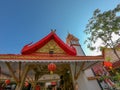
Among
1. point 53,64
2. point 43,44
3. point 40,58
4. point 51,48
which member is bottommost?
point 53,64

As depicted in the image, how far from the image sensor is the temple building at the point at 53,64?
618 cm

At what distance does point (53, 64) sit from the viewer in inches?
233

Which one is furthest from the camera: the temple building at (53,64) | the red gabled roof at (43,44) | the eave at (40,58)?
the red gabled roof at (43,44)

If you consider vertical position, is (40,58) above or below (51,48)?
below

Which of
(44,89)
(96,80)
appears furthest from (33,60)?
(44,89)

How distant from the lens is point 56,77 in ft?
31.6

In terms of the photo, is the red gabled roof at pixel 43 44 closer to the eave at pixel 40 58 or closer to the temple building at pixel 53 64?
the temple building at pixel 53 64

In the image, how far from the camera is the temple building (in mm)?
6180

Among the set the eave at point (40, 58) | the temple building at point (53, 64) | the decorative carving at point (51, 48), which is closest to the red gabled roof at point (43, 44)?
the temple building at point (53, 64)

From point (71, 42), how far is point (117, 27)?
3547mm

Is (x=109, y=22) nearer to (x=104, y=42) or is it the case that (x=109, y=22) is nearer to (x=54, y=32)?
(x=104, y=42)

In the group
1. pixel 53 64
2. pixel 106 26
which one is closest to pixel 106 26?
pixel 106 26

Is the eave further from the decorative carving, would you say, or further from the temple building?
the decorative carving

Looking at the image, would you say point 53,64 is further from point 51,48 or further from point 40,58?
point 51,48
